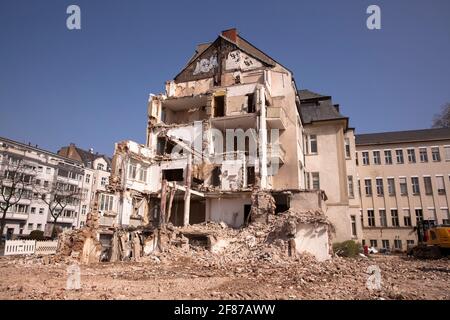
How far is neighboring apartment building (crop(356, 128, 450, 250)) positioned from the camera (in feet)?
134

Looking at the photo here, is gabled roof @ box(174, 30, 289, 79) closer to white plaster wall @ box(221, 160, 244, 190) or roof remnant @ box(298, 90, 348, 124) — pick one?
roof remnant @ box(298, 90, 348, 124)

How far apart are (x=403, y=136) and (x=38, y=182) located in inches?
2393

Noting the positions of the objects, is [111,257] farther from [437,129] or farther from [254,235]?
[437,129]

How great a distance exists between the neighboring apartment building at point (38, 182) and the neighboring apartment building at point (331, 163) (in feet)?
126

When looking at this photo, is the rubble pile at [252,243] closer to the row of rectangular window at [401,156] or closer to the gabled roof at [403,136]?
the row of rectangular window at [401,156]

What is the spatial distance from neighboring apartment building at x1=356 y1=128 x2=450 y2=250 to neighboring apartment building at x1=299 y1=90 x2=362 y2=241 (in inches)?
480

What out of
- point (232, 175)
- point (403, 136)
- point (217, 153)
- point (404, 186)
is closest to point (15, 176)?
point (217, 153)

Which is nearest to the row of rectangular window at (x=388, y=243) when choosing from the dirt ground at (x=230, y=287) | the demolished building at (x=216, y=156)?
the demolished building at (x=216, y=156)

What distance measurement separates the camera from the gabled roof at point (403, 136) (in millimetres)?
42812

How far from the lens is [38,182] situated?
175 ft

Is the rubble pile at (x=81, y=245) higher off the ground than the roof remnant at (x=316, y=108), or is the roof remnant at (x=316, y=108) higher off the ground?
the roof remnant at (x=316, y=108)

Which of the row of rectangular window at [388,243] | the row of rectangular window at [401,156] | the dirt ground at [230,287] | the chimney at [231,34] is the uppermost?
the chimney at [231,34]
